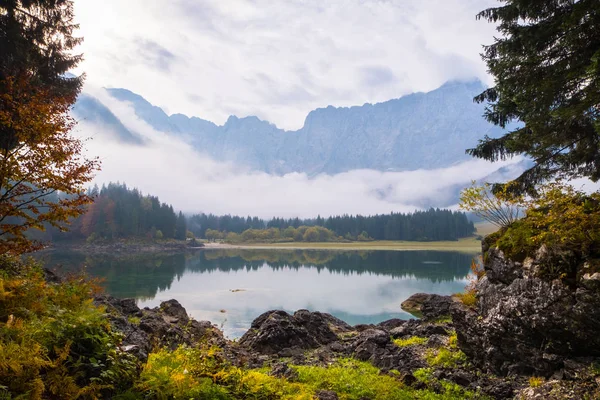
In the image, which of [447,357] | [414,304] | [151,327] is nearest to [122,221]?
[414,304]

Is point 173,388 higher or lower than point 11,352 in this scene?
lower

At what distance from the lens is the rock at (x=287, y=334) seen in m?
16.4

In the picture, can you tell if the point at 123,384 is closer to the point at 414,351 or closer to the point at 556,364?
the point at 556,364

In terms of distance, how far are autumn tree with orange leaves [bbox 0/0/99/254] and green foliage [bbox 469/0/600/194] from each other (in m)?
13.7

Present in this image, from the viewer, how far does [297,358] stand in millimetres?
13836

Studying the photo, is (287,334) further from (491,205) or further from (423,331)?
(491,205)

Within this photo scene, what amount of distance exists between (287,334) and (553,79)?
14.5 m

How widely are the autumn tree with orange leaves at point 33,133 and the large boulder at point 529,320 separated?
39.9 ft

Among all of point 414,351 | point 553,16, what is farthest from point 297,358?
point 553,16

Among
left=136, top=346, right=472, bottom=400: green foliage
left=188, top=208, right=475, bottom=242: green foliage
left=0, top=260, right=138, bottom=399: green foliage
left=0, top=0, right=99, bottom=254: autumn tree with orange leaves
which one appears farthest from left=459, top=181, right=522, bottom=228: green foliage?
left=188, top=208, right=475, bottom=242: green foliage

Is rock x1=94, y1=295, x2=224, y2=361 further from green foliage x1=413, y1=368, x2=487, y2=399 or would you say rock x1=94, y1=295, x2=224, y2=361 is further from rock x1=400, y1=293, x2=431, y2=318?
rock x1=400, y1=293, x2=431, y2=318

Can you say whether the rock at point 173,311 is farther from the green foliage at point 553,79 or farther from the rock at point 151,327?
the green foliage at point 553,79

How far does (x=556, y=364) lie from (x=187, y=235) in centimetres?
17339

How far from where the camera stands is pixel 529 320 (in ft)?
28.0
